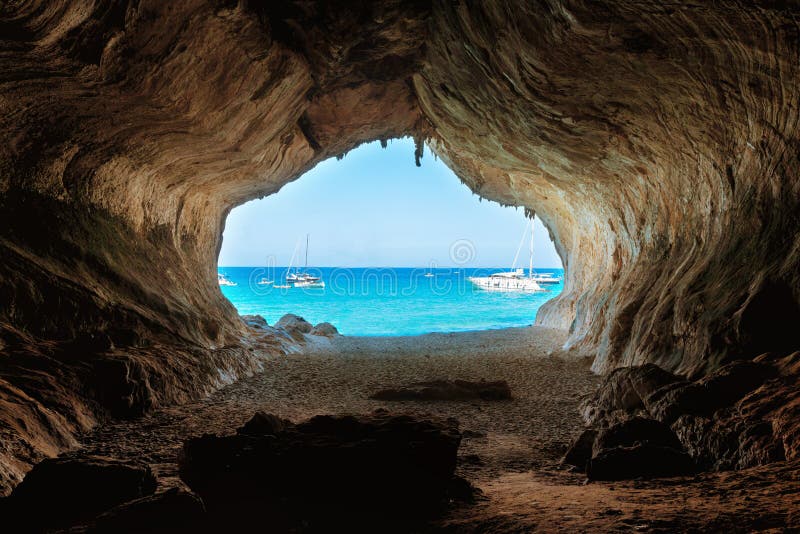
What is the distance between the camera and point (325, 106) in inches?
580

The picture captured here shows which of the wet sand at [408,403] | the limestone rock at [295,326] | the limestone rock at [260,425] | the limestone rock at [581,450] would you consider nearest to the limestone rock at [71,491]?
the wet sand at [408,403]

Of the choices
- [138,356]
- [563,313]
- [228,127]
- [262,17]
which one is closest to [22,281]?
[138,356]

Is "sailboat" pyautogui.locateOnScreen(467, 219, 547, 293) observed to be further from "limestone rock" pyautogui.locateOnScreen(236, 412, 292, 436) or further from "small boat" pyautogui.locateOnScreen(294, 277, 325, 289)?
"limestone rock" pyautogui.locateOnScreen(236, 412, 292, 436)

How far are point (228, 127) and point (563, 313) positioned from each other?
18.2 m

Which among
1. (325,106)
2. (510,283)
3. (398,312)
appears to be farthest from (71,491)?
(510,283)

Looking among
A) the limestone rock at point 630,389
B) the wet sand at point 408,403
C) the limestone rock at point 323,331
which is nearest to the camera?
the wet sand at point 408,403

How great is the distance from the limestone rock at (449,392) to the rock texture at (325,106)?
2.96m

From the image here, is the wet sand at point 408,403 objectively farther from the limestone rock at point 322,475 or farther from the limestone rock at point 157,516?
the limestone rock at point 157,516

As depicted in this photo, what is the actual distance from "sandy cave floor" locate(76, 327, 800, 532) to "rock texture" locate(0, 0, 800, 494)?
0.93m

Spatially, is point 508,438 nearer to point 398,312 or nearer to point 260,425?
point 260,425

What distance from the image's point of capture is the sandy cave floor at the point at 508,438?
2.94 metres

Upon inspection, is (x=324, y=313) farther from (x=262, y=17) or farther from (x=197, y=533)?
(x=197, y=533)

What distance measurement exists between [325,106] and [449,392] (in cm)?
1027

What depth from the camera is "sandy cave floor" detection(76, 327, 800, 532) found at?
294 cm
